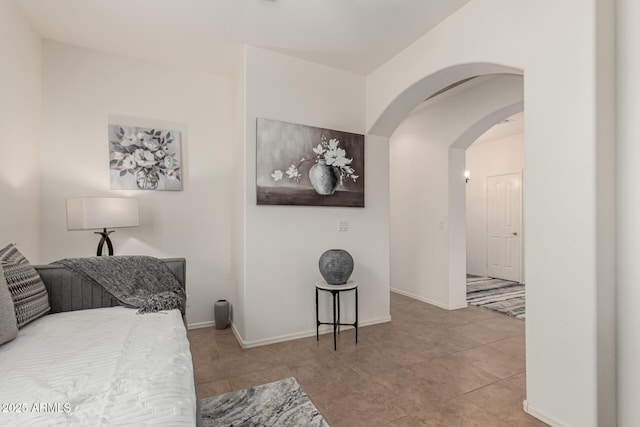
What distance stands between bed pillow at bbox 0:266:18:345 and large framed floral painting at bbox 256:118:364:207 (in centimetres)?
170

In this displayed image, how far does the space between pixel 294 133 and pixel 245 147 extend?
0.48 m

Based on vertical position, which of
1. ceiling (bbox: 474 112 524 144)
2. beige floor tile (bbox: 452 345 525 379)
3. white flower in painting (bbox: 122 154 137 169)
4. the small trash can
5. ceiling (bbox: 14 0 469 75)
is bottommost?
beige floor tile (bbox: 452 345 525 379)

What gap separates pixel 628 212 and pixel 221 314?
10.6 ft

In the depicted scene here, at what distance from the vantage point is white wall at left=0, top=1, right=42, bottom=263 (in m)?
2.14

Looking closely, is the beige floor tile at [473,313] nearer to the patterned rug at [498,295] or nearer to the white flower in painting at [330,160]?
the patterned rug at [498,295]

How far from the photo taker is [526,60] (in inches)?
74.0

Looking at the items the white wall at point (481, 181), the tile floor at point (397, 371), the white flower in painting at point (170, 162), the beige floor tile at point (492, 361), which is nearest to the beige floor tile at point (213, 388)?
the tile floor at point (397, 371)

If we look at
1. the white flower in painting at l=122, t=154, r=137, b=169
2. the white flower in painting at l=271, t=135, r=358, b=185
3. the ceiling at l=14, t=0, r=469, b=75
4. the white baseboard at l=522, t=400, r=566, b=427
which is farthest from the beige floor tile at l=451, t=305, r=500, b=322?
the white flower in painting at l=122, t=154, r=137, b=169

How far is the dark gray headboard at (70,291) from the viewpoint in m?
1.92

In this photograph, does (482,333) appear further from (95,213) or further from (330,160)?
(95,213)

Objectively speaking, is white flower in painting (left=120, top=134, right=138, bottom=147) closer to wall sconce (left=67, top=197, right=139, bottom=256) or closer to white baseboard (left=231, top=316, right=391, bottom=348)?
wall sconce (left=67, top=197, right=139, bottom=256)

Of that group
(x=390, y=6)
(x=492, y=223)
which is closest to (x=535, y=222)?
(x=390, y=6)

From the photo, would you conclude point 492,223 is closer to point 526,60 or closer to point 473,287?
point 473,287

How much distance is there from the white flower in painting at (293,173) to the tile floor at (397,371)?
1547mm
